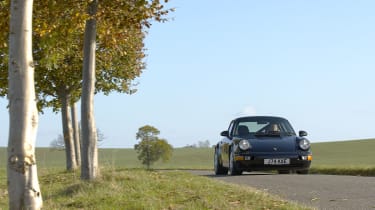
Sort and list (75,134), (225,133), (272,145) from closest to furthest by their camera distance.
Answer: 1. (272,145)
2. (225,133)
3. (75,134)

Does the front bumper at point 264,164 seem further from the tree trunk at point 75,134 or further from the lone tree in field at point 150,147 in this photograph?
the lone tree in field at point 150,147

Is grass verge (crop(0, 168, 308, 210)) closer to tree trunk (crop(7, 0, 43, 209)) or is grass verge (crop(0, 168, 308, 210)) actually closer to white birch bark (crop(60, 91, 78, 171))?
tree trunk (crop(7, 0, 43, 209))

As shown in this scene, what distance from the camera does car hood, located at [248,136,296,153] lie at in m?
16.2

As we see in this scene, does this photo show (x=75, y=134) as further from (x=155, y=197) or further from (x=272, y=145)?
(x=155, y=197)

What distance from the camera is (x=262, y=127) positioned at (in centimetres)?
1747

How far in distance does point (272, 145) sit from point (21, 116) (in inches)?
383

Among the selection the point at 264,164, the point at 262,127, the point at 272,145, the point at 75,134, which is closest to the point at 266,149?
the point at 272,145

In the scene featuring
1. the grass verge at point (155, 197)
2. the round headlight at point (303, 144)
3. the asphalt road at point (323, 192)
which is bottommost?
the asphalt road at point (323, 192)

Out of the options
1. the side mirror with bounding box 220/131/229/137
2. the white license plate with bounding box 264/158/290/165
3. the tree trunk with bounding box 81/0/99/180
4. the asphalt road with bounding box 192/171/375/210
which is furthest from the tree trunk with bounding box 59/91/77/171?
the asphalt road with bounding box 192/171/375/210

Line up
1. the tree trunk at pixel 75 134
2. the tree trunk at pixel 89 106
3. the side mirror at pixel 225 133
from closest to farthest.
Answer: the tree trunk at pixel 89 106, the side mirror at pixel 225 133, the tree trunk at pixel 75 134

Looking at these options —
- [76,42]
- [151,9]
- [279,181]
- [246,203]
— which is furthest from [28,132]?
[76,42]

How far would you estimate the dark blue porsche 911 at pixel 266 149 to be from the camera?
16141 millimetres

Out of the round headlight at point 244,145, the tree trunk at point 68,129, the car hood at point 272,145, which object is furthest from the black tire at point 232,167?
the tree trunk at point 68,129

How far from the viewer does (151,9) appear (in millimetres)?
13773
